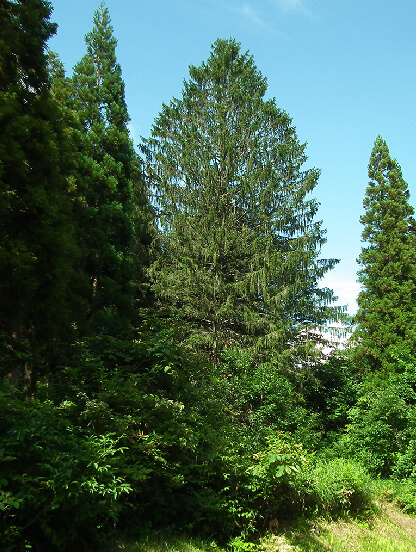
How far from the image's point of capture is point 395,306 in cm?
1683

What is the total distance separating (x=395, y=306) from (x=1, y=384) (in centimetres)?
→ 1650

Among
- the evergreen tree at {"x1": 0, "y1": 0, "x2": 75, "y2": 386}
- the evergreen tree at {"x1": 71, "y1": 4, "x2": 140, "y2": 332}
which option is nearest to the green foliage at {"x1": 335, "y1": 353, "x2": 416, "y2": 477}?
the evergreen tree at {"x1": 71, "y1": 4, "x2": 140, "y2": 332}

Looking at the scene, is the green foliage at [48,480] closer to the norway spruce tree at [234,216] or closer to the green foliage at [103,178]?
the green foliage at [103,178]

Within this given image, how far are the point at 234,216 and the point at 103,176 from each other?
477cm

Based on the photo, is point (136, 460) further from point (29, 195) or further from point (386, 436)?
point (386, 436)

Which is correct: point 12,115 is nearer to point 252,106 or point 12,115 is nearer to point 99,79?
point 99,79

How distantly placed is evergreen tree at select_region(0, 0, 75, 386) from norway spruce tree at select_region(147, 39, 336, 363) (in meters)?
6.95

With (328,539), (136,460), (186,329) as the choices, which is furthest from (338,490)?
(186,329)

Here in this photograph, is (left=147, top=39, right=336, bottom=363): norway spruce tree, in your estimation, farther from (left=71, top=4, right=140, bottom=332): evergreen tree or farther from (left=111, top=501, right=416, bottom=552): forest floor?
(left=111, top=501, right=416, bottom=552): forest floor

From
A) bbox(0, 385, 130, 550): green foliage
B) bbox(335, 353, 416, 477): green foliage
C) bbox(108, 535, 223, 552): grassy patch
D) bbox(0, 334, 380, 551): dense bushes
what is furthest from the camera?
bbox(335, 353, 416, 477): green foliage

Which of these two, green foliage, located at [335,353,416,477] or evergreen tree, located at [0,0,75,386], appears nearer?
evergreen tree, located at [0,0,75,386]

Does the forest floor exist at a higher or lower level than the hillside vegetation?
lower

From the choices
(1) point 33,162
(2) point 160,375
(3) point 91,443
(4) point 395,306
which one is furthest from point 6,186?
(4) point 395,306

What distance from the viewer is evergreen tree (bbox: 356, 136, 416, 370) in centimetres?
1631
